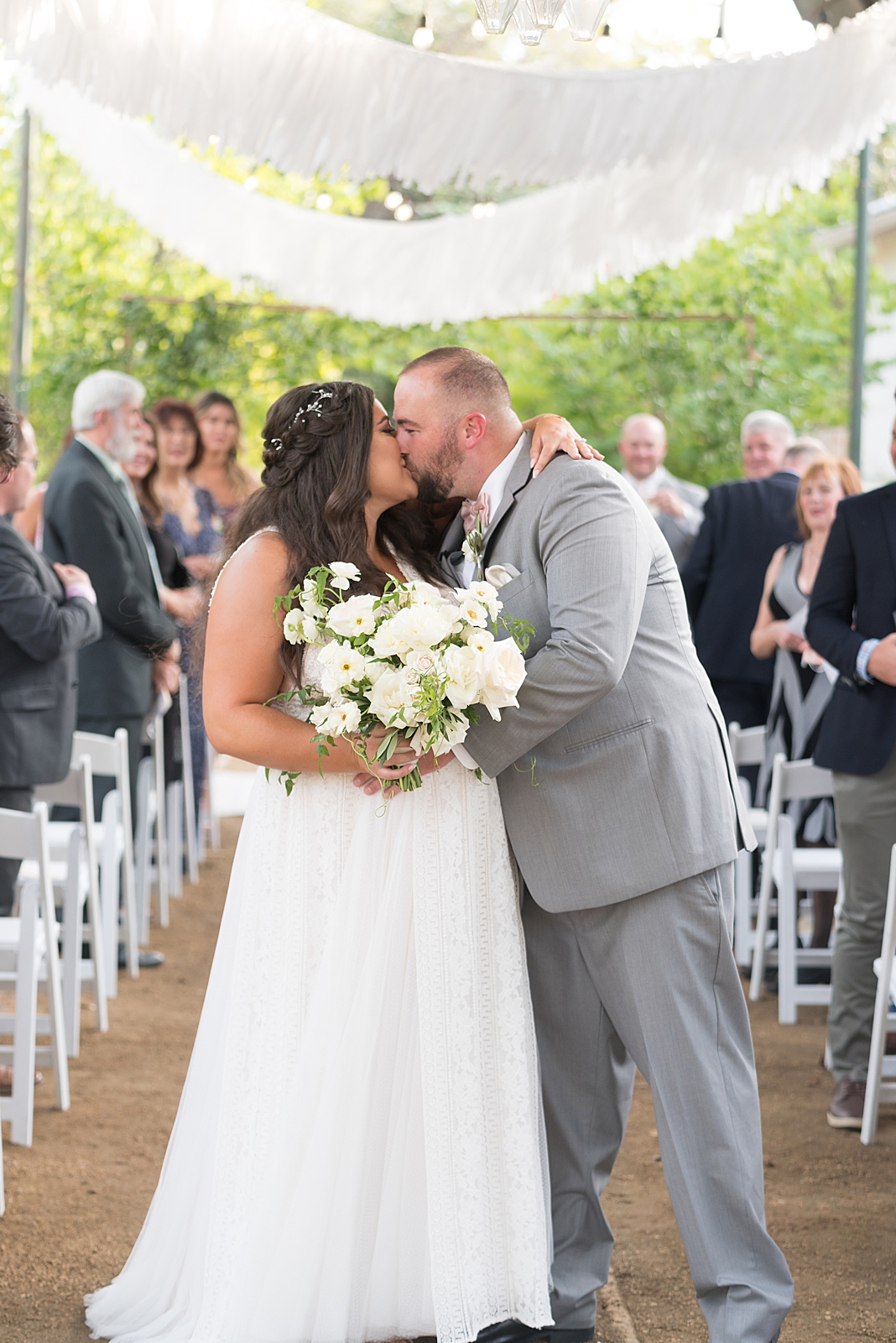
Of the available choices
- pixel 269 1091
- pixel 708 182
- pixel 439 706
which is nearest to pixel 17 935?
→ pixel 269 1091

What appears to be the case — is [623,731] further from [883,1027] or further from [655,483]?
[655,483]

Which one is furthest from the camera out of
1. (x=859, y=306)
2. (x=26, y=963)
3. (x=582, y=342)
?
(x=582, y=342)

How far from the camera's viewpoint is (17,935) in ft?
12.9

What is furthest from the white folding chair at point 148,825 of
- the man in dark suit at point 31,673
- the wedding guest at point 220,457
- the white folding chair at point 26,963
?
the white folding chair at point 26,963

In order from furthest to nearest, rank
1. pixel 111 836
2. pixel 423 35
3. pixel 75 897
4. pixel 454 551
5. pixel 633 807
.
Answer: pixel 111 836
pixel 423 35
pixel 75 897
pixel 454 551
pixel 633 807

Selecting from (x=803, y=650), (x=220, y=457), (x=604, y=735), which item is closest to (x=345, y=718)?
(x=604, y=735)

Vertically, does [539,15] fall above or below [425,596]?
Result: above

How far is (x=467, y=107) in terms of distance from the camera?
13.9 feet

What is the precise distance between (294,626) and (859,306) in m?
5.99

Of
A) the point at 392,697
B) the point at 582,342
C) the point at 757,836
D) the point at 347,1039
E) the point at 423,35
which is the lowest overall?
the point at 757,836

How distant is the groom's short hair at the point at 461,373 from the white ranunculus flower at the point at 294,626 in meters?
0.57

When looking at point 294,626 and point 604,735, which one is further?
point 604,735

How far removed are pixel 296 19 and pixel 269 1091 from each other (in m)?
2.85

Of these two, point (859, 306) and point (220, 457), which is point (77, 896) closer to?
point (220, 457)
